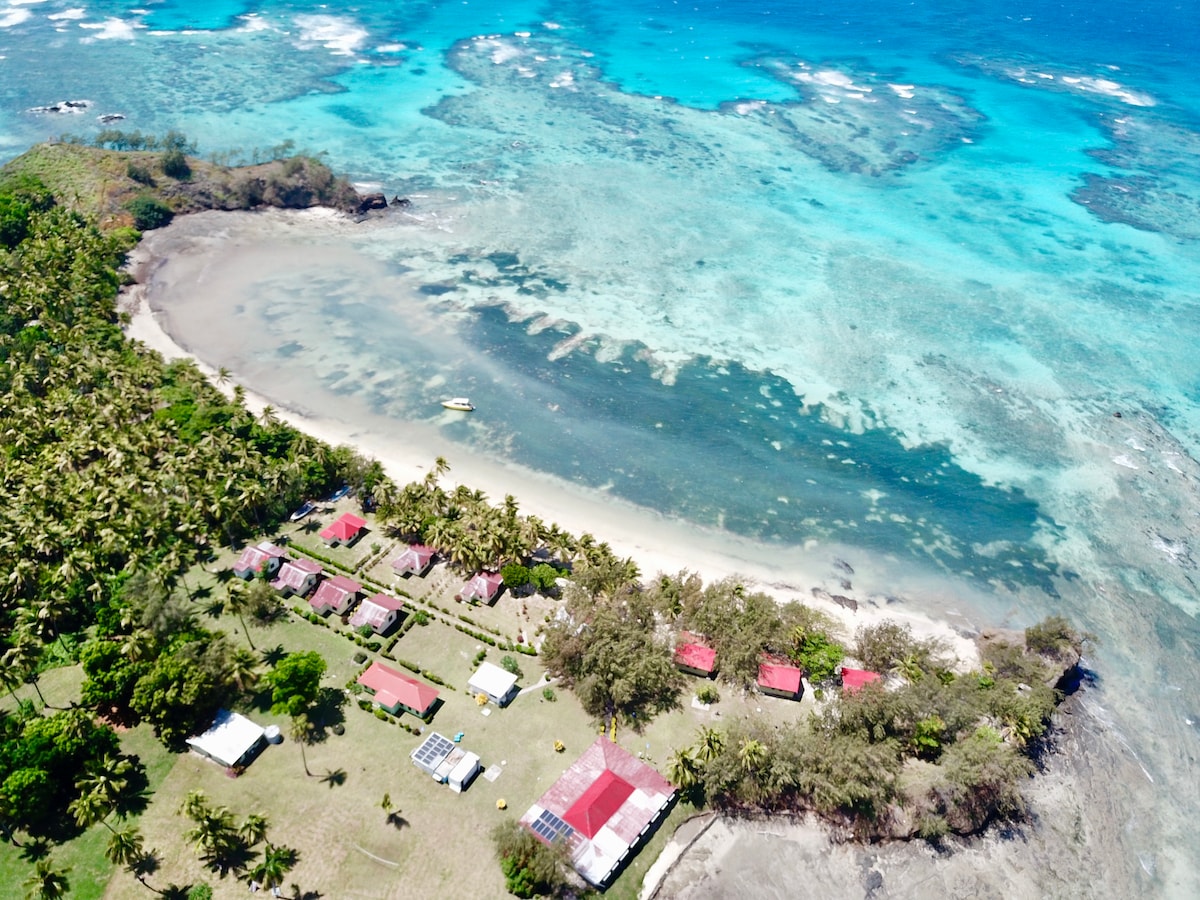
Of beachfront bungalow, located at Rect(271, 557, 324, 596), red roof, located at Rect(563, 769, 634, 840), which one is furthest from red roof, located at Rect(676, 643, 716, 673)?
beachfront bungalow, located at Rect(271, 557, 324, 596)

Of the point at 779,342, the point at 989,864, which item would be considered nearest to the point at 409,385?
the point at 779,342

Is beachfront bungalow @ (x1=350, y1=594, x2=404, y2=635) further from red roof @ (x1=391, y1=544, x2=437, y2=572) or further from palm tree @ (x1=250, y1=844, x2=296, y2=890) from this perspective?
palm tree @ (x1=250, y1=844, x2=296, y2=890)

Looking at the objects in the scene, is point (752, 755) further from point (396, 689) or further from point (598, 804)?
point (396, 689)

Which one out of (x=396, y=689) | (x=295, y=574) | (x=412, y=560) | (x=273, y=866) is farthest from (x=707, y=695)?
(x=295, y=574)

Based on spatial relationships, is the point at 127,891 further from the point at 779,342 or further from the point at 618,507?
the point at 779,342

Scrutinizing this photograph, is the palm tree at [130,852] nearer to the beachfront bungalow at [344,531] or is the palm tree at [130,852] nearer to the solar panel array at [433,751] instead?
the solar panel array at [433,751]

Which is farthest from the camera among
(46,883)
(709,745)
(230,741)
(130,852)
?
(230,741)
